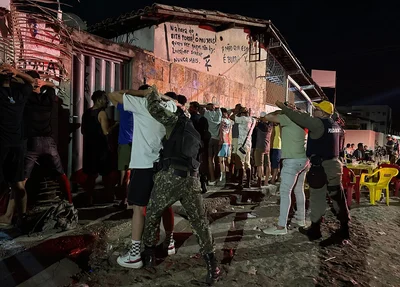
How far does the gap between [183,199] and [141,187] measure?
48 centimetres

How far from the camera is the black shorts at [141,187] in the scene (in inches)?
122

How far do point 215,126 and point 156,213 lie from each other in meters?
4.58

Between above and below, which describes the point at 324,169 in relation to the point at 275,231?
above

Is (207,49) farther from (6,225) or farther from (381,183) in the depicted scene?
(6,225)

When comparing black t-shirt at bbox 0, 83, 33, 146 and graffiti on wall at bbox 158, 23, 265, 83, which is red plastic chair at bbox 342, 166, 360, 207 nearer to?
graffiti on wall at bbox 158, 23, 265, 83

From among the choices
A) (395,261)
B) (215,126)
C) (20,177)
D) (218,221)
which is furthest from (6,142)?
(395,261)

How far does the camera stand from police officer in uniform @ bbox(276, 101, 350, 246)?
4363 millimetres

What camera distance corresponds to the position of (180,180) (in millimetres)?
2893

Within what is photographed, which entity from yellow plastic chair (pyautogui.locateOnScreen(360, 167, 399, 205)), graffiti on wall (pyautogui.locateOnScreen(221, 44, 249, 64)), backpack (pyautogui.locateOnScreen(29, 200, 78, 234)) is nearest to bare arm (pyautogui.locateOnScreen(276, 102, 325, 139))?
backpack (pyautogui.locateOnScreen(29, 200, 78, 234))

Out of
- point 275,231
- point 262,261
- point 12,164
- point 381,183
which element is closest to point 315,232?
point 275,231

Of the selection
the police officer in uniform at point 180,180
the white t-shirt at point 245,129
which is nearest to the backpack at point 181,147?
the police officer in uniform at point 180,180

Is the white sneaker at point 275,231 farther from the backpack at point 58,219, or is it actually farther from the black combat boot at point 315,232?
the backpack at point 58,219

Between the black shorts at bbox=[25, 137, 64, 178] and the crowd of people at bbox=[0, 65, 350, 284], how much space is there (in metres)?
0.01

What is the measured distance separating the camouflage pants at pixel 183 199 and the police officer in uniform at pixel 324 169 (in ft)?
6.85
